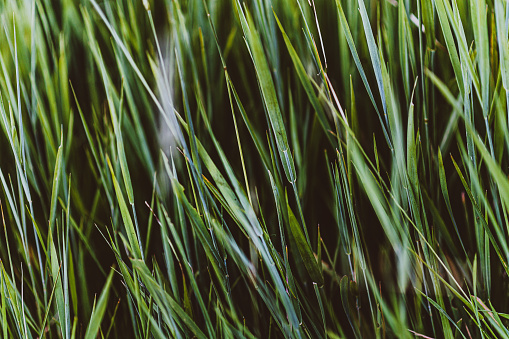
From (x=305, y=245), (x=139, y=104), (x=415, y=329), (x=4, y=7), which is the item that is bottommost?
(x=415, y=329)

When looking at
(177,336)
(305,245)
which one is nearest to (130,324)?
(177,336)

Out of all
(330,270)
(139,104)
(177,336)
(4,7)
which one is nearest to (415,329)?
(330,270)

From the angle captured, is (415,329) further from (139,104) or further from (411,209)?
(139,104)

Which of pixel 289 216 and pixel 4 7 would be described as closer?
pixel 289 216

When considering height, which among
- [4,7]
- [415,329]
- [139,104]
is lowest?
[415,329]

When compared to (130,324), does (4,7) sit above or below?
above

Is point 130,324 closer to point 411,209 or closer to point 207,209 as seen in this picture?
point 207,209

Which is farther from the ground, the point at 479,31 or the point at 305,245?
the point at 479,31
